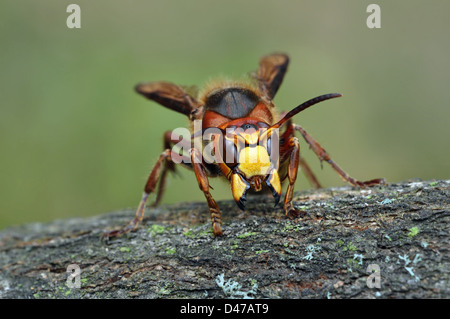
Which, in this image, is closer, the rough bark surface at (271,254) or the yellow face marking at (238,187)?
the rough bark surface at (271,254)

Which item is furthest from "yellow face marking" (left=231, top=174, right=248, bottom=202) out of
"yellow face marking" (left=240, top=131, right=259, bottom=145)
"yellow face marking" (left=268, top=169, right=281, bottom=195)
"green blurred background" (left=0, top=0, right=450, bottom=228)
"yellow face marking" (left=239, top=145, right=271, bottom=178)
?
"green blurred background" (left=0, top=0, right=450, bottom=228)

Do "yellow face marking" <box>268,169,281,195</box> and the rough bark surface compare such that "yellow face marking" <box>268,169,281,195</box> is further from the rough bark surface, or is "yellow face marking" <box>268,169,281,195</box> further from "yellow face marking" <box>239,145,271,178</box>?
the rough bark surface

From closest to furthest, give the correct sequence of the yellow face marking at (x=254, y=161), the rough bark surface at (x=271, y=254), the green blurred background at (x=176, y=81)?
the rough bark surface at (x=271, y=254)
the yellow face marking at (x=254, y=161)
the green blurred background at (x=176, y=81)

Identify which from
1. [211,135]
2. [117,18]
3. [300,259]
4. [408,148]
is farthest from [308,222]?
[117,18]

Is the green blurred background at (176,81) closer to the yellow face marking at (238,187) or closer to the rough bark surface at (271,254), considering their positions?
the rough bark surface at (271,254)

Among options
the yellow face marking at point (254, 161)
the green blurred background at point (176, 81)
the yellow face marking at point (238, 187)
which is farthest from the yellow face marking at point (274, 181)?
the green blurred background at point (176, 81)

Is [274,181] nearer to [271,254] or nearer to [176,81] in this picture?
[271,254]

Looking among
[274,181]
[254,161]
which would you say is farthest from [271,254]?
[254,161]
